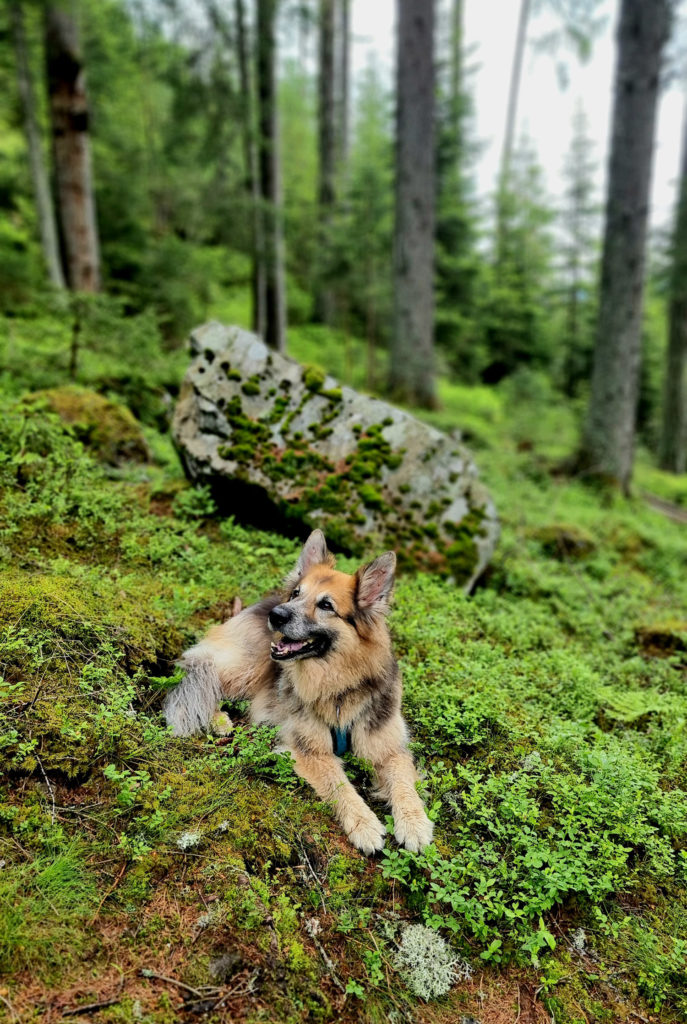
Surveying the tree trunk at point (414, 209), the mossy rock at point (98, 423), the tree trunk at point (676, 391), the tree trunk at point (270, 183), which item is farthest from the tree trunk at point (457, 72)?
the mossy rock at point (98, 423)

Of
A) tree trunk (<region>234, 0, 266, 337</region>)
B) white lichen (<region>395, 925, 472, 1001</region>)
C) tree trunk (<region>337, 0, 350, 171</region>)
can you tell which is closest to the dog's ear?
white lichen (<region>395, 925, 472, 1001</region>)

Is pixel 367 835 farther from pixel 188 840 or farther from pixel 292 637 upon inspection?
pixel 292 637

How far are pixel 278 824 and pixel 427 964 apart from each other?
0.87m

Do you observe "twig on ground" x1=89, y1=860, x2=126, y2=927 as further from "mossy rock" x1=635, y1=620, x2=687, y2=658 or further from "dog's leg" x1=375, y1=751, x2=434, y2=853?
"mossy rock" x1=635, y1=620, x2=687, y2=658

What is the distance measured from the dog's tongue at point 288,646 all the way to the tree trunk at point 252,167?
509 inches

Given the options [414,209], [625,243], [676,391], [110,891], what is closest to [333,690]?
[110,891]

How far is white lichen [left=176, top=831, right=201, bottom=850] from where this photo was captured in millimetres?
2773

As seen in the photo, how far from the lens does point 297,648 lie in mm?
3334

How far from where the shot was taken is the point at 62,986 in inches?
87.5

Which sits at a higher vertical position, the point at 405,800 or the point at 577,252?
the point at 577,252

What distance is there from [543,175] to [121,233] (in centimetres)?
2221

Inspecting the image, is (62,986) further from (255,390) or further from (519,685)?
(255,390)

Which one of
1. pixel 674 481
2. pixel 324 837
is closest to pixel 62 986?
pixel 324 837

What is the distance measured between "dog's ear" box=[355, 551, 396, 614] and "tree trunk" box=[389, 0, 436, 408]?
401 inches
